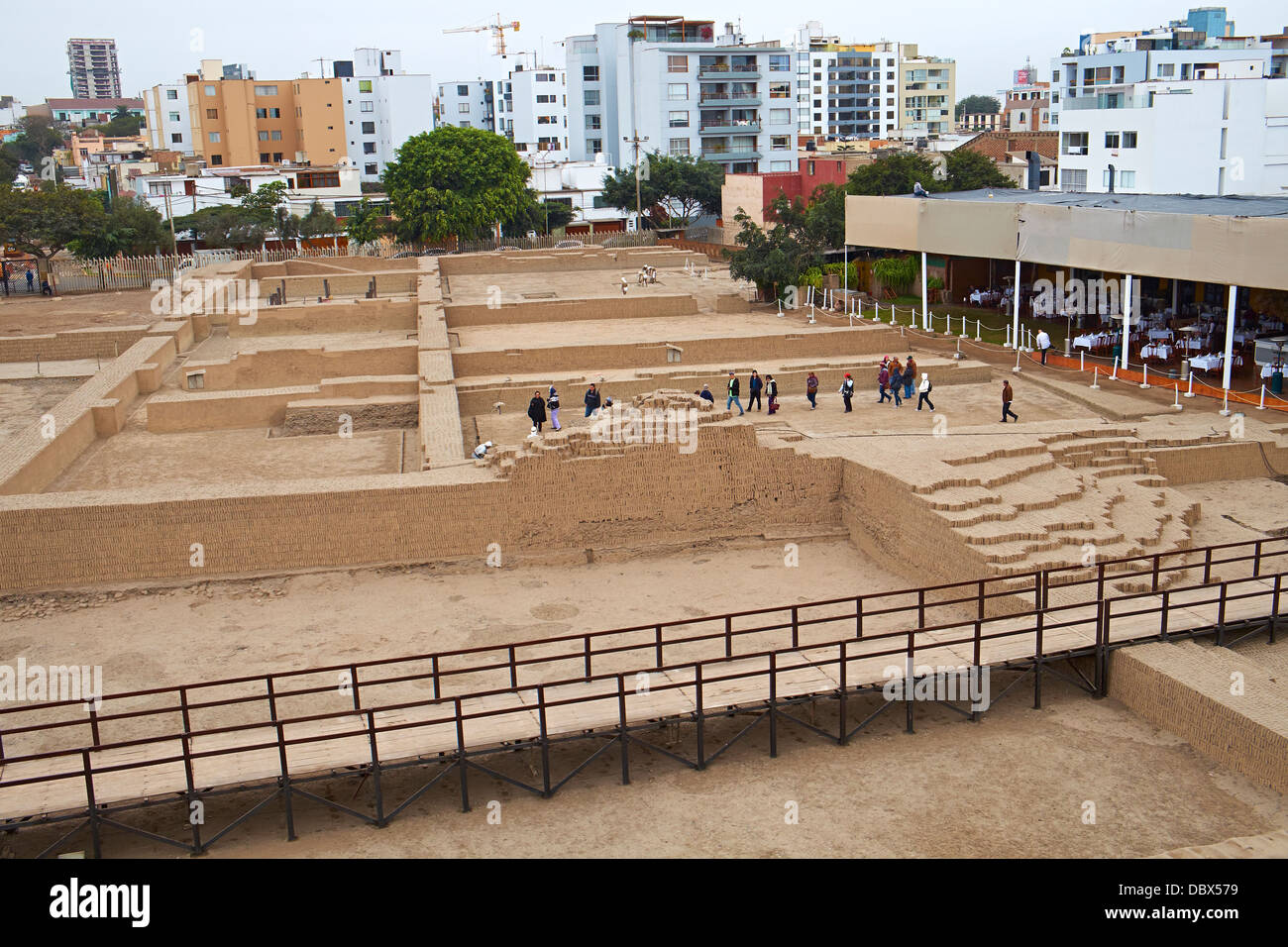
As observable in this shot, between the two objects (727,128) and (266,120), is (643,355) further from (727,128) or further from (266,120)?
(266,120)

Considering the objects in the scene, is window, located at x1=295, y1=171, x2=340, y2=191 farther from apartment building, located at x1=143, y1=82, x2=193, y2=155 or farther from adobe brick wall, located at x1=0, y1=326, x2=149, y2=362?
adobe brick wall, located at x1=0, y1=326, x2=149, y2=362

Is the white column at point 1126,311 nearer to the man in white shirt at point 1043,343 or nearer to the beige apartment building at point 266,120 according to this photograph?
the man in white shirt at point 1043,343

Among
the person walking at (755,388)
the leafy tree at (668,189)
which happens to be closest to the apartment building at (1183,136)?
the person walking at (755,388)

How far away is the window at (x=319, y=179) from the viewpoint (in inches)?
2852

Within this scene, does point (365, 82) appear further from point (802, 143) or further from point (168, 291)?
point (168, 291)

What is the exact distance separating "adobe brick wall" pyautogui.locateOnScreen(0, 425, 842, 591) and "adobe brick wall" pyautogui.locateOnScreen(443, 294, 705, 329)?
16.1m

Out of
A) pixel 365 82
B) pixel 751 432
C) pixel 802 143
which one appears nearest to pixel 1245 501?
pixel 751 432

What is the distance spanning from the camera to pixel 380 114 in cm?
8306

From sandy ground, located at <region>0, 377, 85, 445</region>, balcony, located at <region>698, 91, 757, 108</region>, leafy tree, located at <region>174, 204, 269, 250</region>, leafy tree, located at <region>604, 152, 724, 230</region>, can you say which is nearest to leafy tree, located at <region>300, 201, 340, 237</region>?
leafy tree, located at <region>174, 204, 269, 250</region>

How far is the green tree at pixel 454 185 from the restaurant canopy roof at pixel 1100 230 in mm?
21493

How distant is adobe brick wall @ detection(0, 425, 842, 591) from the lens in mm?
14484

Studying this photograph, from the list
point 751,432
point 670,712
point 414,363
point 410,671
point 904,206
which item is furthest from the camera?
point 904,206

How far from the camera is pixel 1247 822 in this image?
8.99 metres

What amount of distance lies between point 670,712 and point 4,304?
35.6m
